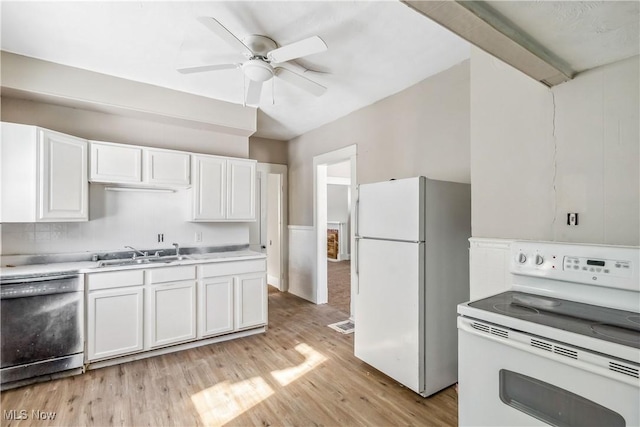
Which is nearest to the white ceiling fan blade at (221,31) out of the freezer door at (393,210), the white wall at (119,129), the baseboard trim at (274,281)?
the freezer door at (393,210)

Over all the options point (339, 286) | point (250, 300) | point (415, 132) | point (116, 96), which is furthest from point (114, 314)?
point (339, 286)

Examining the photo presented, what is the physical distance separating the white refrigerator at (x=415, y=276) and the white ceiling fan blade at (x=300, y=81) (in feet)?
3.25

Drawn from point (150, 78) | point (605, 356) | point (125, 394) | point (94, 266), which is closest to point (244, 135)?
point (150, 78)

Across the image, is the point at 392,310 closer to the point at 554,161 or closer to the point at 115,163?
the point at 554,161

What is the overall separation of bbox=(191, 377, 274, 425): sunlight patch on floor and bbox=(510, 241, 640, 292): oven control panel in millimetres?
1977

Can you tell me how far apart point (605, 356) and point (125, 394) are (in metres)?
2.89

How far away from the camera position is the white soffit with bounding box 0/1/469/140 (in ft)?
Result: 6.45

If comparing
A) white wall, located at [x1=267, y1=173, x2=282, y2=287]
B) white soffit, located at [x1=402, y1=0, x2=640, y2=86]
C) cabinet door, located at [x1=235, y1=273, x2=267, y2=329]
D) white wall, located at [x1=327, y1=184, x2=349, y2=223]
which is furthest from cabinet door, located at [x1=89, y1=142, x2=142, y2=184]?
white wall, located at [x1=327, y1=184, x2=349, y2=223]

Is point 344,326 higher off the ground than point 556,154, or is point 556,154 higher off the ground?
point 556,154

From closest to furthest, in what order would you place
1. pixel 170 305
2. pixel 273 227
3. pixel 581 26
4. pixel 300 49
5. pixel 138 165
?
pixel 581 26 < pixel 300 49 < pixel 170 305 < pixel 138 165 < pixel 273 227

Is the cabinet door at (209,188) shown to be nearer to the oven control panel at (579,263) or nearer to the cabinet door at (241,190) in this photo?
the cabinet door at (241,190)

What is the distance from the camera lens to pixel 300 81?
2.57 m

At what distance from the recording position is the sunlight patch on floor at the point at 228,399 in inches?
80.7

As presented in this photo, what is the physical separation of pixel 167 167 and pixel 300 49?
6.70ft
